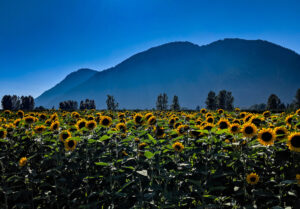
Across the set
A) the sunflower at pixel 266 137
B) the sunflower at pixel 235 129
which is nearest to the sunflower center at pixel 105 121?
the sunflower at pixel 235 129

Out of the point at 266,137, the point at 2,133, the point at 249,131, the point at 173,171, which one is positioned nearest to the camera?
the point at 266,137

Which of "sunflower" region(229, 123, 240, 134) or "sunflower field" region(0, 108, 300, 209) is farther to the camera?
"sunflower" region(229, 123, 240, 134)

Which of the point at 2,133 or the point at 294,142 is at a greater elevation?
the point at 2,133

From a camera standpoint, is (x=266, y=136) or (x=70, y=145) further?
(x=70, y=145)

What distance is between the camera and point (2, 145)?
4742 millimetres

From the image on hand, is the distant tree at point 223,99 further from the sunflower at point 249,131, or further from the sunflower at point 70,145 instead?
the sunflower at point 70,145

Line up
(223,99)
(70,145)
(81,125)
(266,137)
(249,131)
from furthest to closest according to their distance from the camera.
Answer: (223,99) < (81,125) < (70,145) < (249,131) < (266,137)

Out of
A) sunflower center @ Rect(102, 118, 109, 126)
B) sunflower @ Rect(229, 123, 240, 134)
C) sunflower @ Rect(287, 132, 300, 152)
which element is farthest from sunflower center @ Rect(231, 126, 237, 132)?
sunflower center @ Rect(102, 118, 109, 126)

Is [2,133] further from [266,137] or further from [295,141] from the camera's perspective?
[295,141]

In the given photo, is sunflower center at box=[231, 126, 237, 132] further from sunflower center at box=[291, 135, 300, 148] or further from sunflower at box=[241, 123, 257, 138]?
sunflower center at box=[291, 135, 300, 148]

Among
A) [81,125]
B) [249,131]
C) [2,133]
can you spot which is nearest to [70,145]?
[81,125]

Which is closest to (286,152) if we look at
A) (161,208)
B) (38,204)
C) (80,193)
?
→ (161,208)

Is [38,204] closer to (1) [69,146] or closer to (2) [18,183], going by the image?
(2) [18,183]

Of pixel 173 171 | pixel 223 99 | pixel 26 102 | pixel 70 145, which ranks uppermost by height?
pixel 26 102
